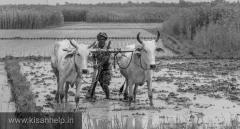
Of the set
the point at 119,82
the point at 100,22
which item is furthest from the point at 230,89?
the point at 100,22

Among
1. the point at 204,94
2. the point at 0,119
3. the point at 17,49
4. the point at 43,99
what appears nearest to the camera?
the point at 0,119

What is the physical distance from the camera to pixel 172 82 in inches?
519

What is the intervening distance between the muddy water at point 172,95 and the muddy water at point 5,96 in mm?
515

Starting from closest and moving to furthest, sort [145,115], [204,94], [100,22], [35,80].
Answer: [145,115] → [204,94] → [35,80] → [100,22]

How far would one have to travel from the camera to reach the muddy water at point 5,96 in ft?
30.7

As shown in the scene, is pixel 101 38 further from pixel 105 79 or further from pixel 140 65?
pixel 140 65

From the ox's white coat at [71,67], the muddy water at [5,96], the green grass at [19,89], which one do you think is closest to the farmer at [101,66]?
the ox's white coat at [71,67]

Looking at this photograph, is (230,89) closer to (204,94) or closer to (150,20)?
(204,94)

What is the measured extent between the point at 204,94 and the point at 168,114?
2262 millimetres

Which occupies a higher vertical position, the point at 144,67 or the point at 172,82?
the point at 144,67

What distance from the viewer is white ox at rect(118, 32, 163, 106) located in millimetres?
9578

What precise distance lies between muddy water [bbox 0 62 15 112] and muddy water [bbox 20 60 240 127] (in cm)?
52

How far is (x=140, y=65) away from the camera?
1000 centimetres

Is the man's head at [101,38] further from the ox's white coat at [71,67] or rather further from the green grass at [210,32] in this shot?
the green grass at [210,32]
